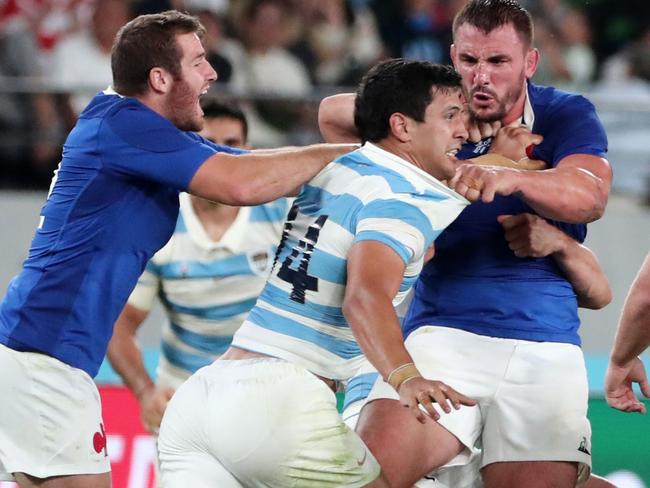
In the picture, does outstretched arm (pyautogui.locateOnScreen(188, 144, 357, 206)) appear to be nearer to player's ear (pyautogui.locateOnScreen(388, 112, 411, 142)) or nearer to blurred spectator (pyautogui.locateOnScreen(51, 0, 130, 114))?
player's ear (pyautogui.locateOnScreen(388, 112, 411, 142))

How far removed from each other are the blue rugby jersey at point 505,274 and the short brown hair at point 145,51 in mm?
896

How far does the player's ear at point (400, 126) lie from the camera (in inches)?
132

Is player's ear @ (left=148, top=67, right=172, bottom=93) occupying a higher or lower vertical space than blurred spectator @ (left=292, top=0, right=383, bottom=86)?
higher

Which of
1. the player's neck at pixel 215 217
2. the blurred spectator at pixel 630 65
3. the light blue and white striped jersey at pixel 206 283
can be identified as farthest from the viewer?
the blurred spectator at pixel 630 65

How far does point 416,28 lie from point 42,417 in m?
5.32

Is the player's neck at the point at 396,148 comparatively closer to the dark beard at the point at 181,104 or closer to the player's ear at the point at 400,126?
the player's ear at the point at 400,126

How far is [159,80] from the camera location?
3.73m

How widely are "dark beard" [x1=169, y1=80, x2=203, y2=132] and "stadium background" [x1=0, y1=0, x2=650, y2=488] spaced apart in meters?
2.05

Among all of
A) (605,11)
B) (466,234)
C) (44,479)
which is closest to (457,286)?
(466,234)

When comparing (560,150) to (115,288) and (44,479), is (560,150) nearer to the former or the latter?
(115,288)

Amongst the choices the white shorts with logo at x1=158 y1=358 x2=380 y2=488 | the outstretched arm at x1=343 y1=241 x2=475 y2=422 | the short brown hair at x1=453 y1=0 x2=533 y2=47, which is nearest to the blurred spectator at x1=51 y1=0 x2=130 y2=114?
the short brown hair at x1=453 y1=0 x2=533 y2=47

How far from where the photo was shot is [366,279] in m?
3.00

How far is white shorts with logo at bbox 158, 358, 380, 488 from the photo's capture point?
→ 9.89 ft

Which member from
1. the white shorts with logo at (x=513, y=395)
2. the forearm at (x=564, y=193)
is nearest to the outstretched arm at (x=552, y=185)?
the forearm at (x=564, y=193)
